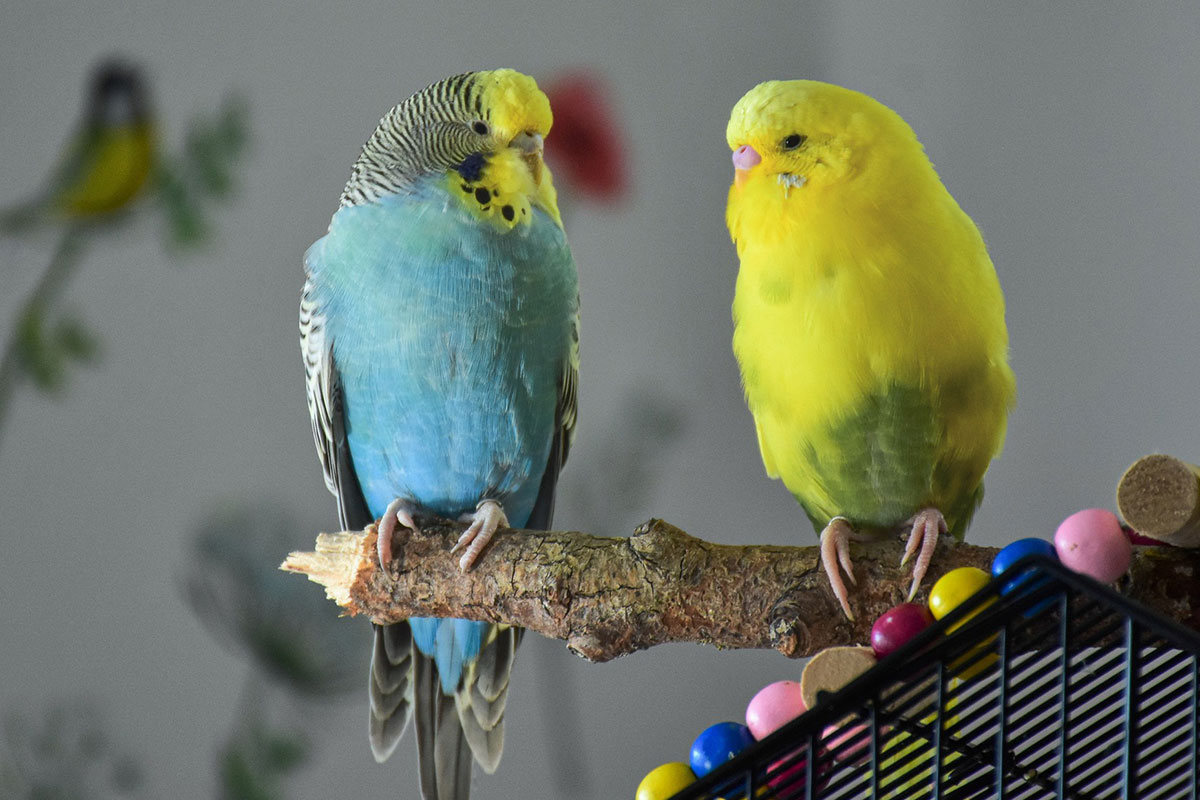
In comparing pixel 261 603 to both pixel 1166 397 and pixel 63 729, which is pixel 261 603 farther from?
pixel 1166 397

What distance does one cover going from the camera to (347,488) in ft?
4.76

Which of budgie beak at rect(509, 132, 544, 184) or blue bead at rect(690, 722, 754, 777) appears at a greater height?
budgie beak at rect(509, 132, 544, 184)

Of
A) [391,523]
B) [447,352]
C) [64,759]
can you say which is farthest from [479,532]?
[64,759]

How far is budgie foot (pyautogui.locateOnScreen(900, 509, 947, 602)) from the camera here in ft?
3.33

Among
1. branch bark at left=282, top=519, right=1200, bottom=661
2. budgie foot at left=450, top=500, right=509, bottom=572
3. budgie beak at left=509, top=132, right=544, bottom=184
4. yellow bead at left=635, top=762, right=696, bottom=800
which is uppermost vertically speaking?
budgie beak at left=509, top=132, right=544, bottom=184

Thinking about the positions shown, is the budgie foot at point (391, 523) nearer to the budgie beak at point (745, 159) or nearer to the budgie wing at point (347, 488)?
the budgie wing at point (347, 488)

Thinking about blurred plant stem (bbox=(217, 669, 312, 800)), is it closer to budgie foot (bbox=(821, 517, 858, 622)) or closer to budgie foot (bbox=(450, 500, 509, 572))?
budgie foot (bbox=(450, 500, 509, 572))

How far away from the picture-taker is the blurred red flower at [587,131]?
2240mm

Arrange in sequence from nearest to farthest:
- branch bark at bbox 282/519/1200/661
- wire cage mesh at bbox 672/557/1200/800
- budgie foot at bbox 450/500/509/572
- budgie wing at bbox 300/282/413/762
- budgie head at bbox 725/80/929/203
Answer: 1. wire cage mesh at bbox 672/557/1200/800
2. branch bark at bbox 282/519/1200/661
3. budgie head at bbox 725/80/929/203
4. budgie foot at bbox 450/500/509/572
5. budgie wing at bbox 300/282/413/762

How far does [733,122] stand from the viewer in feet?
3.67

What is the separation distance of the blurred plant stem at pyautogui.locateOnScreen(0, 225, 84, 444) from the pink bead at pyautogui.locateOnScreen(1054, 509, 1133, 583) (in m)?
1.82

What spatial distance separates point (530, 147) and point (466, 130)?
0.08m

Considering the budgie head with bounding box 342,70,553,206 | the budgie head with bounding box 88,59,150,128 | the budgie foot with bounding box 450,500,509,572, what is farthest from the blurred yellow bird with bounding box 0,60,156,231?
the budgie foot with bounding box 450,500,509,572

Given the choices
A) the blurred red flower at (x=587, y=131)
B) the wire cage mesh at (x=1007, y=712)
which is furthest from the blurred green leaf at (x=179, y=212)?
the wire cage mesh at (x=1007, y=712)
